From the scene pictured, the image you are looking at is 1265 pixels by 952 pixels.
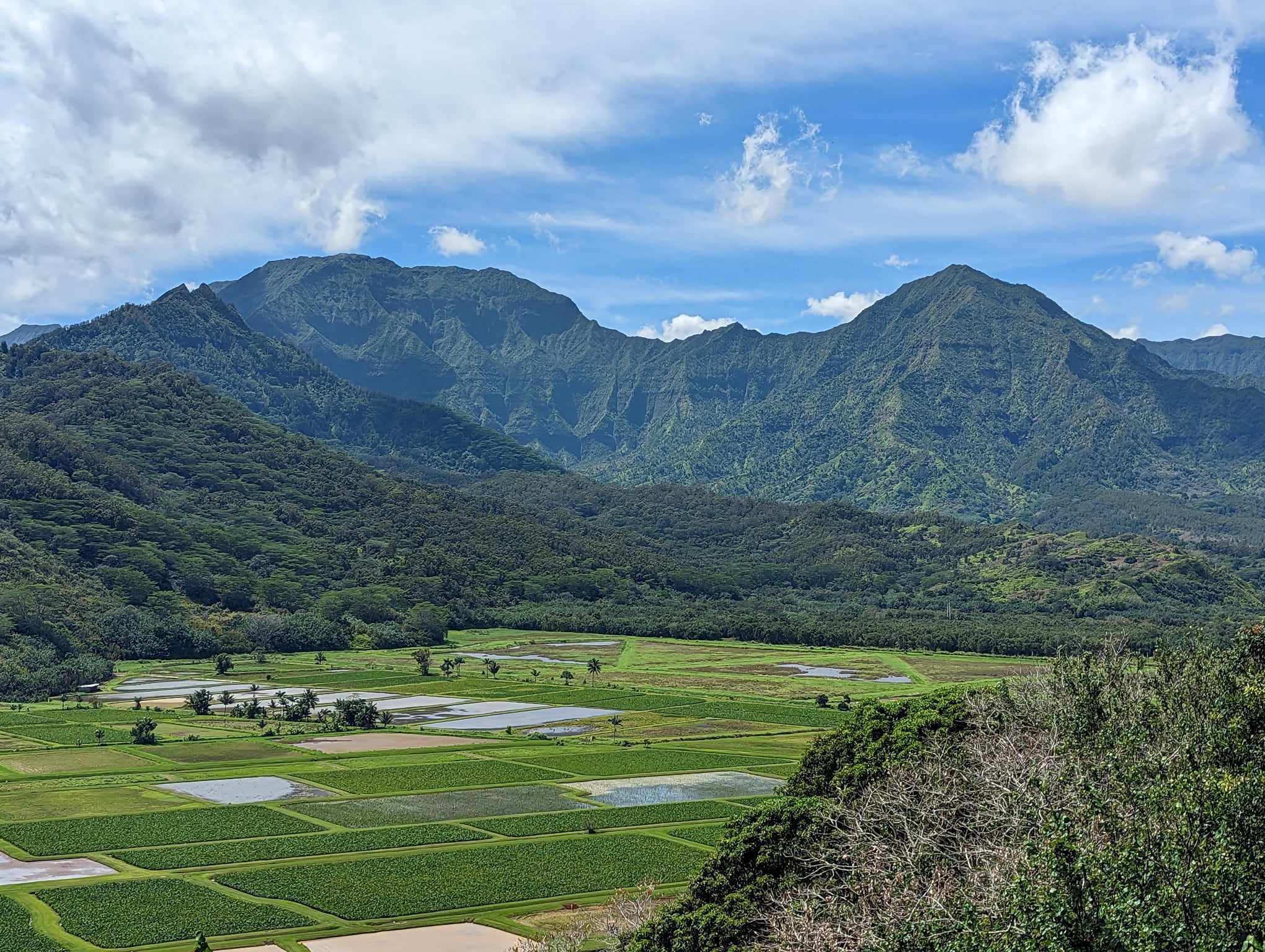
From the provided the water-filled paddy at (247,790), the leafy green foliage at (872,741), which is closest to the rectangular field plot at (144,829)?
the water-filled paddy at (247,790)

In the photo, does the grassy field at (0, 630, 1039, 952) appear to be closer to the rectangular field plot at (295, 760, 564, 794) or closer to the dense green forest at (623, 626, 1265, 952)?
the rectangular field plot at (295, 760, 564, 794)

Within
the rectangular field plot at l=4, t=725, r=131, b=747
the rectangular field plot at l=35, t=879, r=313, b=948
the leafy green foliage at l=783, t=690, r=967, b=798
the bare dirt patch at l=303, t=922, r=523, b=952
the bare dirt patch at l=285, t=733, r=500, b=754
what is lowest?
the bare dirt patch at l=303, t=922, r=523, b=952

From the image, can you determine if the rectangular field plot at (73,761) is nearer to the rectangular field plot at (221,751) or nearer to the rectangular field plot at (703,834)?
the rectangular field plot at (221,751)

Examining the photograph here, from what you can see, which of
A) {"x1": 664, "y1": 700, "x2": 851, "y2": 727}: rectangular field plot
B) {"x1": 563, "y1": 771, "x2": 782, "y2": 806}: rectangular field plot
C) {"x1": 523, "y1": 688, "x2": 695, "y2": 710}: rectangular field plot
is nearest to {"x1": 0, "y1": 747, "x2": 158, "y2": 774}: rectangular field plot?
{"x1": 563, "y1": 771, "x2": 782, "y2": 806}: rectangular field plot

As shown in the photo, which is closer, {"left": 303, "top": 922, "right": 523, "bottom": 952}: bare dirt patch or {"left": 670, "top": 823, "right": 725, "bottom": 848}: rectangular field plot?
{"left": 303, "top": 922, "right": 523, "bottom": 952}: bare dirt patch

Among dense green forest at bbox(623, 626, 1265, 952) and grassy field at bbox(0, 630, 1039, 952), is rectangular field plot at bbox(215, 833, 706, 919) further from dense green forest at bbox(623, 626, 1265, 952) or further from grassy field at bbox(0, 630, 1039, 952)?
dense green forest at bbox(623, 626, 1265, 952)

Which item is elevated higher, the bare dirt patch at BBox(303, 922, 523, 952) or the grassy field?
the grassy field

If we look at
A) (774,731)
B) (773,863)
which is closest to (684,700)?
(774,731)

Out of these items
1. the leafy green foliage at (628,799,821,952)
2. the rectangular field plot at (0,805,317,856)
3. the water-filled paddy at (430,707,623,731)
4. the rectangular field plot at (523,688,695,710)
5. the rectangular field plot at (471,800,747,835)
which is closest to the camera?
the leafy green foliage at (628,799,821,952)

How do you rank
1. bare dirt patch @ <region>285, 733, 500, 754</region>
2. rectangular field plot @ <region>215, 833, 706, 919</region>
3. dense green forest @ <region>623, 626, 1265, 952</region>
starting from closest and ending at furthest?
1. dense green forest @ <region>623, 626, 1265, 952</region>
2. rectangular field plot @ <region>215, 833, 706, 919</region>
3. bare dirt patch @ <region>285, 733, 500, 754</region>

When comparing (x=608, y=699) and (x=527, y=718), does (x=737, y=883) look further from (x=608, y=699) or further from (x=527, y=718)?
(x=608, y=699)
